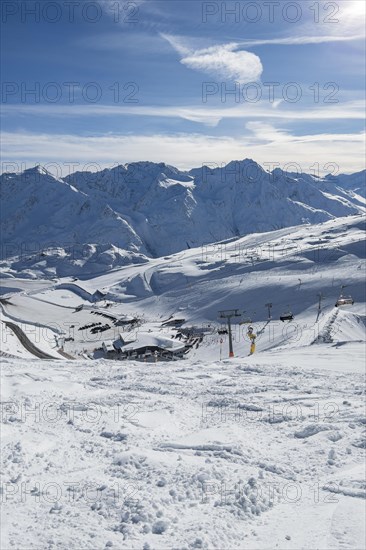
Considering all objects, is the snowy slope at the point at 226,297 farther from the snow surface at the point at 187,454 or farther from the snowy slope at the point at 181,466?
the snowy slope at the point at 181,466

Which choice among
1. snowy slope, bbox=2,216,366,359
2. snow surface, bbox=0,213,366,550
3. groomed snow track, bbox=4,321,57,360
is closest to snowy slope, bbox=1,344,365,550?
snow surface, bbox=0,213,366,550

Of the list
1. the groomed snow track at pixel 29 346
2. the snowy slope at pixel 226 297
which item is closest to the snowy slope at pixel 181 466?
the snowy slope at pixel 226 297

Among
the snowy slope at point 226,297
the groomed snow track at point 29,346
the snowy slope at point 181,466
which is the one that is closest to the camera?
the snowy slope at point 181,466

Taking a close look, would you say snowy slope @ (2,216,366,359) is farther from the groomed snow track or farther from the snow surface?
the snow surface

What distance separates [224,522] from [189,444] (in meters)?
3.51

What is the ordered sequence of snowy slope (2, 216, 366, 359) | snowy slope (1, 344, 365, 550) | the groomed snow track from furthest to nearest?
1. snowy slope (2, 216, 366, 359)
2. the groomed snow track
3. snowy slope (1, 344, 365, 550)

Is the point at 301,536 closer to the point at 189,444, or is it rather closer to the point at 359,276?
the point at 189,444

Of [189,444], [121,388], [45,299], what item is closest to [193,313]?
[45,299]

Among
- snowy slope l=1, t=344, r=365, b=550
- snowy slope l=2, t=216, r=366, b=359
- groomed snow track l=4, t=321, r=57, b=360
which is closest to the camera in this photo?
snowy slope l=1, t=344, r=365, b=550

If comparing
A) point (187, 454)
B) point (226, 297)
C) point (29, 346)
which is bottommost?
point (29, 346)

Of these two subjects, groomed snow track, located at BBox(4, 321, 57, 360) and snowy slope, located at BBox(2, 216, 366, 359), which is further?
snowy slope, located at BBox(2, 216, 366, 359)

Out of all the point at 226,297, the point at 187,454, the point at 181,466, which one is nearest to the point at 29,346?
the point at 187,454

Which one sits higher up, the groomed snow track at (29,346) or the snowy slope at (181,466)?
the snowy slope at (181,466)

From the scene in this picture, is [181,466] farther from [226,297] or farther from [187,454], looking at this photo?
[226,297]
